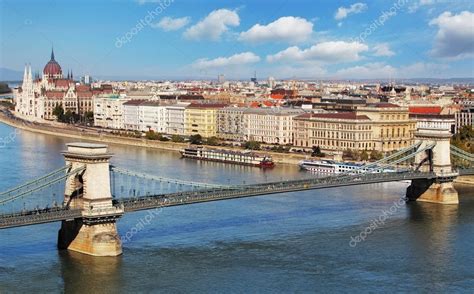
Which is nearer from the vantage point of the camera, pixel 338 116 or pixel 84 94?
pixel 338 116

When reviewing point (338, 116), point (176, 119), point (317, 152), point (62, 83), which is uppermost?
point (62, 83)

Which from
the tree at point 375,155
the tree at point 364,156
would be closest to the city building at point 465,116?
the tree at point 375,155

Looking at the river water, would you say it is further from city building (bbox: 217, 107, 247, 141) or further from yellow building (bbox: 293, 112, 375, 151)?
city building (bbox: 217, 107, 247, 141)

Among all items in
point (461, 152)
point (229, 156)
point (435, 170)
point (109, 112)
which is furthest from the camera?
point (109, 112)

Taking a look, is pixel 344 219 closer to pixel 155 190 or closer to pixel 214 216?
pixel 214 216

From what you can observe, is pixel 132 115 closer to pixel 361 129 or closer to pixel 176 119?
pixel 176 119

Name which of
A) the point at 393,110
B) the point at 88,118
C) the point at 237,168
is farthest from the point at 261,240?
the point at 88,118

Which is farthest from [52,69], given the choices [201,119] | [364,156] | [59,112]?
[364,156]
